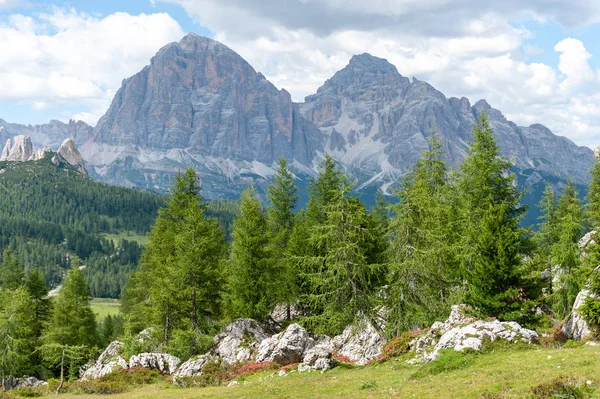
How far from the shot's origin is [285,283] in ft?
141

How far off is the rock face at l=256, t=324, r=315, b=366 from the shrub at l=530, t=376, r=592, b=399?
20500 millimetres

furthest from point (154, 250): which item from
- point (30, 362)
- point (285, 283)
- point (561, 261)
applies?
point (561, 261)

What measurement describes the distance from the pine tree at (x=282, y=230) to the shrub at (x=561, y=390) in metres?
27.6

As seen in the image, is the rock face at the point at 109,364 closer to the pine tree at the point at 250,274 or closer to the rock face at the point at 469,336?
the pine tree at the point at 250,274

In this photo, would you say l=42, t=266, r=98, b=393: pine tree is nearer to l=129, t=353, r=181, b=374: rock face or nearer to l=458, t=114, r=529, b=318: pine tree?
l=129, t=353, r=181, b=374: rock face

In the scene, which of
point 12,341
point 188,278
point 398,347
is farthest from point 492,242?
point 12,341

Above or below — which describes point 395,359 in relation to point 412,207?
below

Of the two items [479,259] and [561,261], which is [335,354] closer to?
[479,259]

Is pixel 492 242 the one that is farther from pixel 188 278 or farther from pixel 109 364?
pixel 109 364

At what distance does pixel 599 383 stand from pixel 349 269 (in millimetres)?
21735

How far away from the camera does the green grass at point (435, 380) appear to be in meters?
18.0

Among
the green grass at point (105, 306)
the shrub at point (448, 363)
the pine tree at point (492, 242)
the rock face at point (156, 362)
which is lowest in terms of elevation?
the green grass at point (105, 306)

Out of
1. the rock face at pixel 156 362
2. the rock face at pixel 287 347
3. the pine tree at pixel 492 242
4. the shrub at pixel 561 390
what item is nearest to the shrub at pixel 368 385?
the shrub at pixel 561 390

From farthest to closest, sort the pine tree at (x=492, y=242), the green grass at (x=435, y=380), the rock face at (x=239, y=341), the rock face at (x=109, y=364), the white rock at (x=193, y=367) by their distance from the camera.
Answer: the rock face at (x=109, y=364) → the rock face at (x=239, y=341) → the white rock at (x=193, y=367) → the pine tree at (x=492, y=242) → the green grass at (x=435, y=380)
